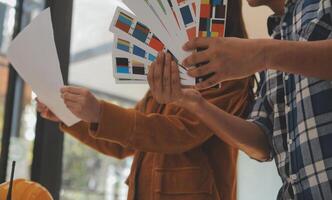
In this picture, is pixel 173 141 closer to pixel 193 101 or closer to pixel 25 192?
pixel 193 101

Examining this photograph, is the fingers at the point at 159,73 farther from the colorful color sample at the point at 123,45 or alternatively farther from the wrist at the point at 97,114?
the wrist at the point at 97,114

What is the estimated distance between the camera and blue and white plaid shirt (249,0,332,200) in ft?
2.69

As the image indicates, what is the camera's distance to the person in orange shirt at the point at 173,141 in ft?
3.78

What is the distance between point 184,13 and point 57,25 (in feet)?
3.54

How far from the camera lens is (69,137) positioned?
2580 mm

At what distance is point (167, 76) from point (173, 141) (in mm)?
288

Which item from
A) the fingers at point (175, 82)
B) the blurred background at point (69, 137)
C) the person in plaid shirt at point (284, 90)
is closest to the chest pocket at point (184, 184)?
the person in plaid shirt at point (284, 90)

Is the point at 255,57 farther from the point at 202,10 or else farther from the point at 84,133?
the point at 84,133

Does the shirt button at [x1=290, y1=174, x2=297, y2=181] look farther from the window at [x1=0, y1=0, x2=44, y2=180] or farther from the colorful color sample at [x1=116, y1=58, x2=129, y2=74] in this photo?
the window at [x1=0, y1=0, x2=44, y2=180]

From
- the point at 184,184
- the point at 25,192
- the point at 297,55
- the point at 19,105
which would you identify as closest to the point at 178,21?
the point at 297,55

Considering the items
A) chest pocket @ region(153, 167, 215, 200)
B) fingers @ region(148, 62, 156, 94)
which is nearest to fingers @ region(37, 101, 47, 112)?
chest pocket @ region(153, 167, 215, 200)

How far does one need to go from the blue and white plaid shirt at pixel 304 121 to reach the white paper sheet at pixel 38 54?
583mm

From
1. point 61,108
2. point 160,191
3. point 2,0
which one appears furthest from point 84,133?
point 2,0

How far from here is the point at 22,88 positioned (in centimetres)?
220
